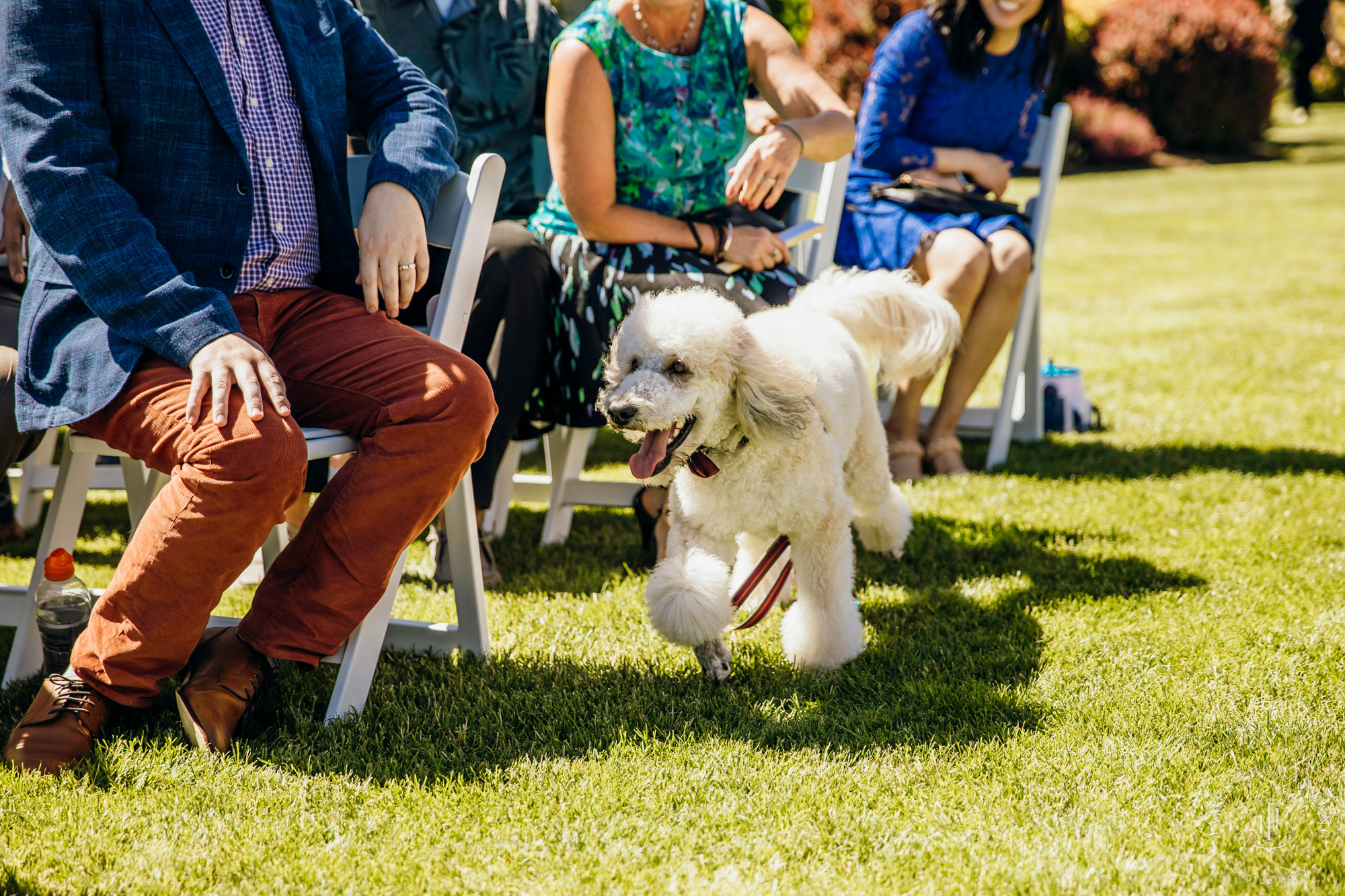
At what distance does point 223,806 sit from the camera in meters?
2.05

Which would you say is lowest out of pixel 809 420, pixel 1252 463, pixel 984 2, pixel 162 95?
pixel 1252 463

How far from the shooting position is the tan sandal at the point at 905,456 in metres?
4.48

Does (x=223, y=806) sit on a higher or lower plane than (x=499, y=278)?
lower

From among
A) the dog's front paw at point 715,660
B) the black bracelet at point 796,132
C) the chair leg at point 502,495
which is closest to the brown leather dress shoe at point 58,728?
the dog's front paw at point 715,660

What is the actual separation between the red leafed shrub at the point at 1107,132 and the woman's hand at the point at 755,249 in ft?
65.6

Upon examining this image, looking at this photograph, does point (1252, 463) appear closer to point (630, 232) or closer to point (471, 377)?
point (630, 232)

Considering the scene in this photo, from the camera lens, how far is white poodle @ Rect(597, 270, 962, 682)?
244cm

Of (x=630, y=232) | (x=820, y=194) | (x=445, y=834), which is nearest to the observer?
(x=445, y=834)

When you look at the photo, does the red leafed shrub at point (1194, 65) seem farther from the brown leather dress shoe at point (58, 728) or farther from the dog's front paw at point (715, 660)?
the brown leather dress shoe at point (58, 728)

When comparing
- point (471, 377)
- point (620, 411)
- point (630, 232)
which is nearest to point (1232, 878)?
point (620, 411)

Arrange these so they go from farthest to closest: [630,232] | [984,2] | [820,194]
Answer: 1. [984,2]
2. [820,194]
3. [630,232]

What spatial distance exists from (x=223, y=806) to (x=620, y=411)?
110cm

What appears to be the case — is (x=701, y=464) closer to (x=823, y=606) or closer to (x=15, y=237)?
(x=823, y=606)

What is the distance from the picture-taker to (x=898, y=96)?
449 centimetres
